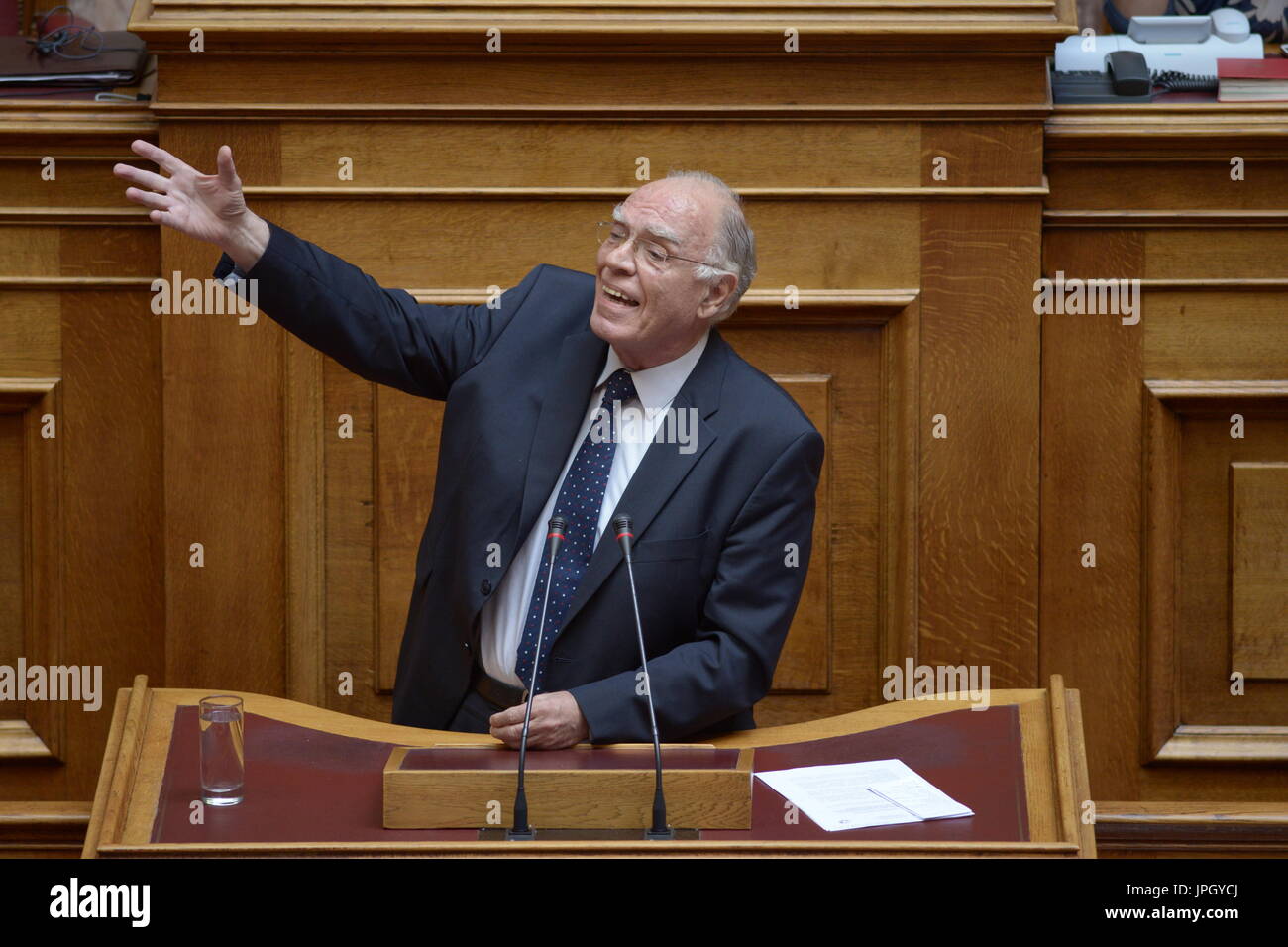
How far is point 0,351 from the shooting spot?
3441 millimetres

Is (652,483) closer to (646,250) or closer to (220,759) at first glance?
(646,250)

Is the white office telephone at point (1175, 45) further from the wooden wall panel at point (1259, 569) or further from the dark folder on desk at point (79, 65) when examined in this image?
the dark folder on desk at point (79, 65)

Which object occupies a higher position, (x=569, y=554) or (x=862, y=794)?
(x=569, y=554)

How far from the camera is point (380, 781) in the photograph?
2182 millimetres

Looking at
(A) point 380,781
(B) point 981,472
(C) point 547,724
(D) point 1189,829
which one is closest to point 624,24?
(B) point 981,472

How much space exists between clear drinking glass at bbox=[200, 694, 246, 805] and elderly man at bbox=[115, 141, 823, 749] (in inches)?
20.1

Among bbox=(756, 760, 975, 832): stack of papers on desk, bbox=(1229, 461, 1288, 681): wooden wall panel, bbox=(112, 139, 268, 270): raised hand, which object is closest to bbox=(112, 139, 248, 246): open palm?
bbox=(112, 139, 268, 270): raised hand

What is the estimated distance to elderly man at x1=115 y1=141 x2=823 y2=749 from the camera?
2.55 metres

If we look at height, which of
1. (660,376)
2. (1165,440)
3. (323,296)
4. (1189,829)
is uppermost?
(323,296)

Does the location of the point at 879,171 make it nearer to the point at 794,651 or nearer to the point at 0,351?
the point at 794,651

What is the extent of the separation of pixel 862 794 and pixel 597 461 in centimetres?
79

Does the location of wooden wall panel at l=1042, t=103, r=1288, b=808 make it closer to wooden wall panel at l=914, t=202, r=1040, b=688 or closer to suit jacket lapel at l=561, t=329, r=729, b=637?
wooden wall panel at l=914, t=202, r=1040, b=688

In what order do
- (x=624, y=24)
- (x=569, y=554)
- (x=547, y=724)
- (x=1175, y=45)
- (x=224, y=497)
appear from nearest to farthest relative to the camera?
(x=547, y=724), (x=569, y=554), (x=624, y=24), (x=224, y=497), (x=1175, y=45)

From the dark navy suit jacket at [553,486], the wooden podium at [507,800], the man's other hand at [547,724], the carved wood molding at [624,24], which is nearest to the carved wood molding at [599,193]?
the carved wood molding at [624,24]
